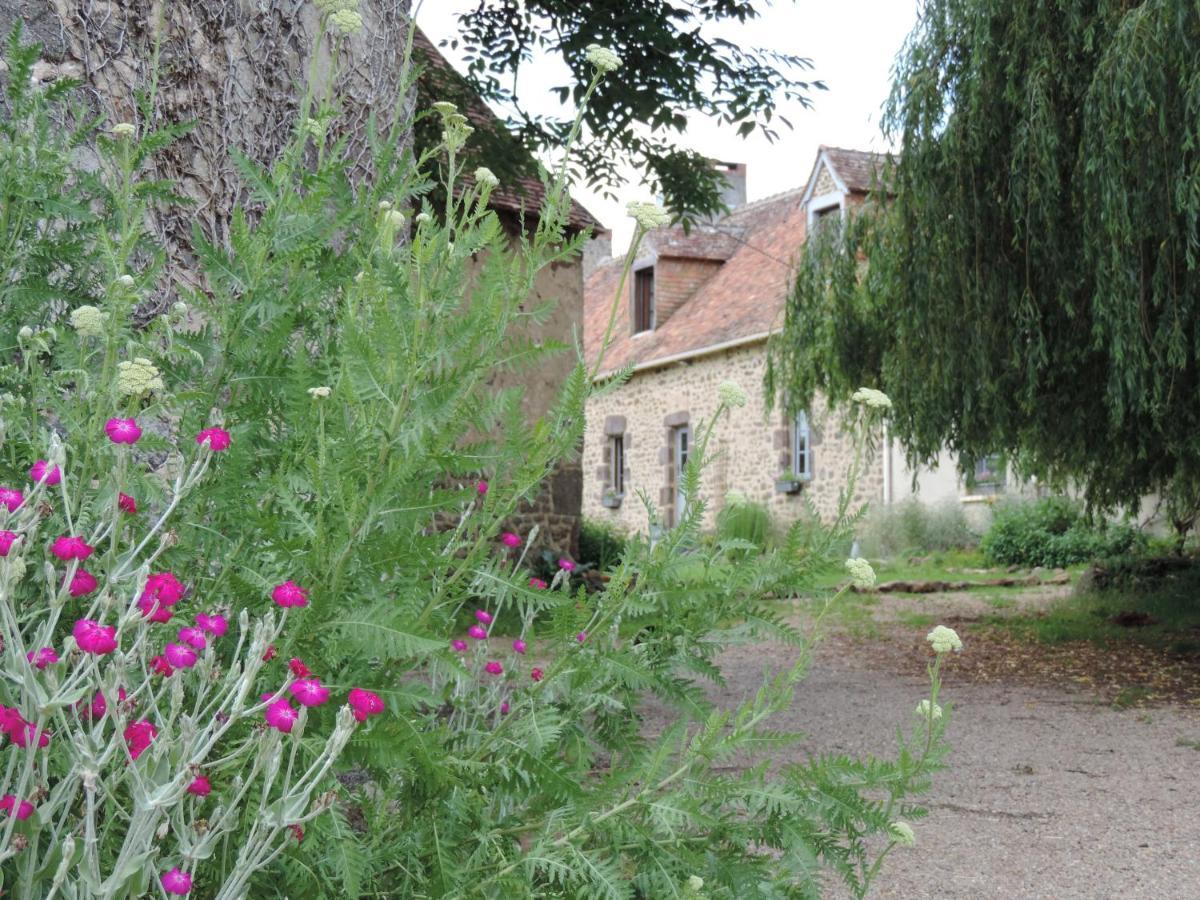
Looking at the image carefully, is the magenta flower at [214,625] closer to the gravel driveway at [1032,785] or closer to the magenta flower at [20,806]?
the magenta flower at [20,806]

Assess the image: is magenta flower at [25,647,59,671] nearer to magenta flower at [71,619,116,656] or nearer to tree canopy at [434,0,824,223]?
magenta flower at [71,619,116,656]

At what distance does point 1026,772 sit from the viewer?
5.23 metres

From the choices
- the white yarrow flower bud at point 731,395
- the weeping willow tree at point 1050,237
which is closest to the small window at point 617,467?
the weeping willow tree at point 1050,237

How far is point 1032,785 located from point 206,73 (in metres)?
3.90

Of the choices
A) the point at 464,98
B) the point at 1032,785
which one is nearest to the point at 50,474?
the point at 1032,785

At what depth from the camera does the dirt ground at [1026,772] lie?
3693mm

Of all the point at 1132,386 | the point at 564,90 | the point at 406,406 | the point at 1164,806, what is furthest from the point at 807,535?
the point at 564,90

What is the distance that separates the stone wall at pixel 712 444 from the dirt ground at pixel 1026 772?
8.44m

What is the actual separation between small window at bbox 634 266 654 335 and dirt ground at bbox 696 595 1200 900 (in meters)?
13.8

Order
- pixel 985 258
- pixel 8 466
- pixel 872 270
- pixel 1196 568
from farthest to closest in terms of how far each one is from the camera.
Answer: pixel 1196 568 → pixel 872 270 → pixel 985 258 → pixel 8 466

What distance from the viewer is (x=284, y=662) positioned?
1646 mm

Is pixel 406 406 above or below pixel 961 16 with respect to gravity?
below

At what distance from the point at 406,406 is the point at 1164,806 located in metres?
4.02

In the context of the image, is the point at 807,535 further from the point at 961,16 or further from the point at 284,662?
the point at 961,16
